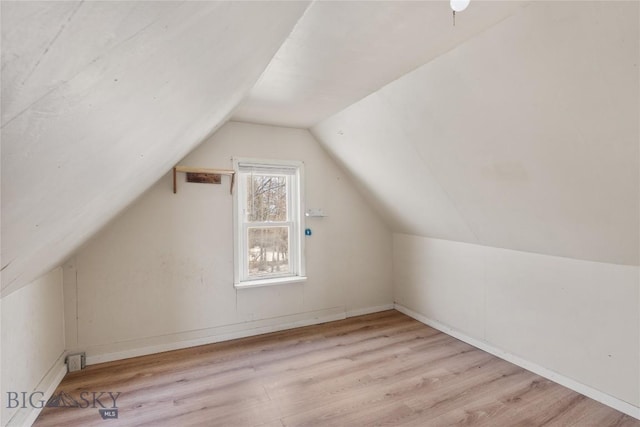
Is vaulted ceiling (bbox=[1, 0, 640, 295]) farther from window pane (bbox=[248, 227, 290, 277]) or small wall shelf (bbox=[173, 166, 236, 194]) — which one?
window pane (bbox=[248, 227, 290, 277])

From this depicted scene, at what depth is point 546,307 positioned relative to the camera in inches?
95.1

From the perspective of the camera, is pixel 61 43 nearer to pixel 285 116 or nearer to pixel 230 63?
pixel 230 63

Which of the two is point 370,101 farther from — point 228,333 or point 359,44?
point 228,333

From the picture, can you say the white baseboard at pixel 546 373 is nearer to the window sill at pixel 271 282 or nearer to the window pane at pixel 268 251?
the window sill at pixel 271 282

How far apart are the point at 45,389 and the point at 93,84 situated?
2.64 m

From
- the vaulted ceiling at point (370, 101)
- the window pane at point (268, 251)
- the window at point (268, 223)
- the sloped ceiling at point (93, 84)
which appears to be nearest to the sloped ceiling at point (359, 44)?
the vaulted ceiling at point (370, 101)

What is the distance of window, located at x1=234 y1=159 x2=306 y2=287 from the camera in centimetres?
330

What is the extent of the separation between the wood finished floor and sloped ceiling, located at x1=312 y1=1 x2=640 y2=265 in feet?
3.41

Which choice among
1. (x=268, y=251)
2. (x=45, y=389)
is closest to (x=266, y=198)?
(x=268, y=251)

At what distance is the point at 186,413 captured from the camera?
6.68ft

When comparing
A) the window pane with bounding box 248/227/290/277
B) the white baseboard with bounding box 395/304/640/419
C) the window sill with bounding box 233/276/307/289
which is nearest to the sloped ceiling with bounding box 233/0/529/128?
the window pane with bounding box 248/227/290/277

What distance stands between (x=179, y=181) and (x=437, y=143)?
2337 millimetres

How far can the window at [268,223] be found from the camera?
130 inches

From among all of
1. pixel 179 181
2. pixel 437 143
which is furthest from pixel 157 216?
pixel 437 143
